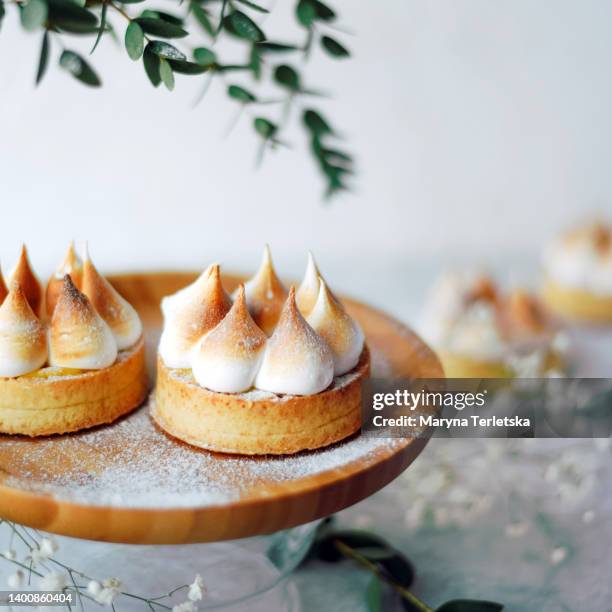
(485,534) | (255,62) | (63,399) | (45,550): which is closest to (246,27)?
(255,62)

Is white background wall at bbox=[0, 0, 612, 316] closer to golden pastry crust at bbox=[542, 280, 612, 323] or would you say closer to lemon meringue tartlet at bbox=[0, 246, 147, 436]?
golden pastry crust at bbox=[542, 280, 612, 323]

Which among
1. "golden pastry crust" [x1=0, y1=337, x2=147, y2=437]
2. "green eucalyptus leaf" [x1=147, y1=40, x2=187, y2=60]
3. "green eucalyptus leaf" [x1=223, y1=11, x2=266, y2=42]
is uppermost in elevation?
"green eucalyptus leaf" [x1=223, y1=11, x2=266, y2=42]

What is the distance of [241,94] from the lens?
4.46 ft

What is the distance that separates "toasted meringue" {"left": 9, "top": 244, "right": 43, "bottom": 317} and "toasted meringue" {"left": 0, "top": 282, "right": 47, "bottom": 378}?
0.13 meters

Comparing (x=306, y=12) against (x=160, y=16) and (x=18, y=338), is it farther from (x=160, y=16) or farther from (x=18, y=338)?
(x=18, y=338)

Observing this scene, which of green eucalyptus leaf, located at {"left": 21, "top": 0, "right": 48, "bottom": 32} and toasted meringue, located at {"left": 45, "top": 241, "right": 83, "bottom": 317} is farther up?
green eucalyptus leaf, located at {"left": 21, "top": 0, "right": 48, "bottom": 32}

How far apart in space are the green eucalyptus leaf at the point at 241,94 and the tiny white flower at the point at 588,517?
1090 mm

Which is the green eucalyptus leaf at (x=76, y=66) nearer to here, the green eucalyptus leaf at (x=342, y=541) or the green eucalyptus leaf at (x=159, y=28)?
the green eucalyptus leaf at (x=159, y=28)

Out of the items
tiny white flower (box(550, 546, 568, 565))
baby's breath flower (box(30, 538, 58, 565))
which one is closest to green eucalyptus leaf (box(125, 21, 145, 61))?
baby's breath flower (box(30, 538, 58, 565))

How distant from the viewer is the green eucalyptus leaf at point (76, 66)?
114cm

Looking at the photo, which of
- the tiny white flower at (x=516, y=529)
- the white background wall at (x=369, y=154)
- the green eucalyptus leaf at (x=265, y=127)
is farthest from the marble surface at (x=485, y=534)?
the white background wall at (x=369, y=154)

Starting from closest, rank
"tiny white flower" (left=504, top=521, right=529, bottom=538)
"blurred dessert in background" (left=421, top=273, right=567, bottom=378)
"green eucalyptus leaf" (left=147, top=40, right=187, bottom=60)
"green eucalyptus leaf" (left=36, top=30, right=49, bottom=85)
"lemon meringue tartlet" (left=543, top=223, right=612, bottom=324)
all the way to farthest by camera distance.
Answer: "green eucalyptus leaf" (left=36, top=30, right=49, bottom=85) → "green eucalyptus leaf" (left=147, top=40, right=187, bottom=60) → "tiny white flower" (left=504, top=521, right=529, bottom=538) → "blurred dessert in background" (left=421, top=273, right=567, bottom=378) → "lemon meringue tartlet" (left=543, top=223, right=612, bottom=324)

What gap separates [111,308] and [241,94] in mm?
400

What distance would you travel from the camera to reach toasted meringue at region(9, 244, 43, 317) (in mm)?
1467
